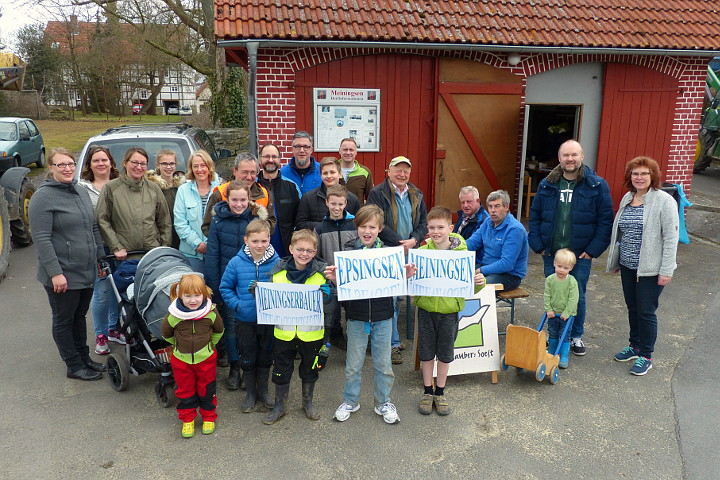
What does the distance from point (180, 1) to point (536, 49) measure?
14.0m

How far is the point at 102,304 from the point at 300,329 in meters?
2.20

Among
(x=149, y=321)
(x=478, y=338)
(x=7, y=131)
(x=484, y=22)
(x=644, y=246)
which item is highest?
(x=484, y=22)

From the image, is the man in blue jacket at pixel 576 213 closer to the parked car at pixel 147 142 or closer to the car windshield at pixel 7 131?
the parked car at pixel 147 142

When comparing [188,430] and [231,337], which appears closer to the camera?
[188,430]

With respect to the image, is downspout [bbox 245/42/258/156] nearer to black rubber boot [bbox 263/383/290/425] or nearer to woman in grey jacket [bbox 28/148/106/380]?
woman in grey jacket [bbox 28/148/106/380]

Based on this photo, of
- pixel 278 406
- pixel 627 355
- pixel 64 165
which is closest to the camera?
pixel 278 406

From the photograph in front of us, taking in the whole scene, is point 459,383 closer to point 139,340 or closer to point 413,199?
point 413,199

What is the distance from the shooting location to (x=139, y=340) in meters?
4.36

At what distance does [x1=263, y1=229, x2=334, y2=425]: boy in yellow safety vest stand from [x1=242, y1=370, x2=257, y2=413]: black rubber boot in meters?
0.19

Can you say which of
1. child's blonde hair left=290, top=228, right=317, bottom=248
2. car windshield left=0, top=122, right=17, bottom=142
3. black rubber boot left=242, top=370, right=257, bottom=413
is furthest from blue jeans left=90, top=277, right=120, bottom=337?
car windshield left=0, top=122, right=17, bottom=142

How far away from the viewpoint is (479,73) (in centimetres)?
870

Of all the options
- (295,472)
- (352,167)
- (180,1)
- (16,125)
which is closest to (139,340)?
(295,472)

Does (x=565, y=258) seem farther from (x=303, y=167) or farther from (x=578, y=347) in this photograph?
(x=303, y=167)

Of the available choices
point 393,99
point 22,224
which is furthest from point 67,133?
point 393,99
